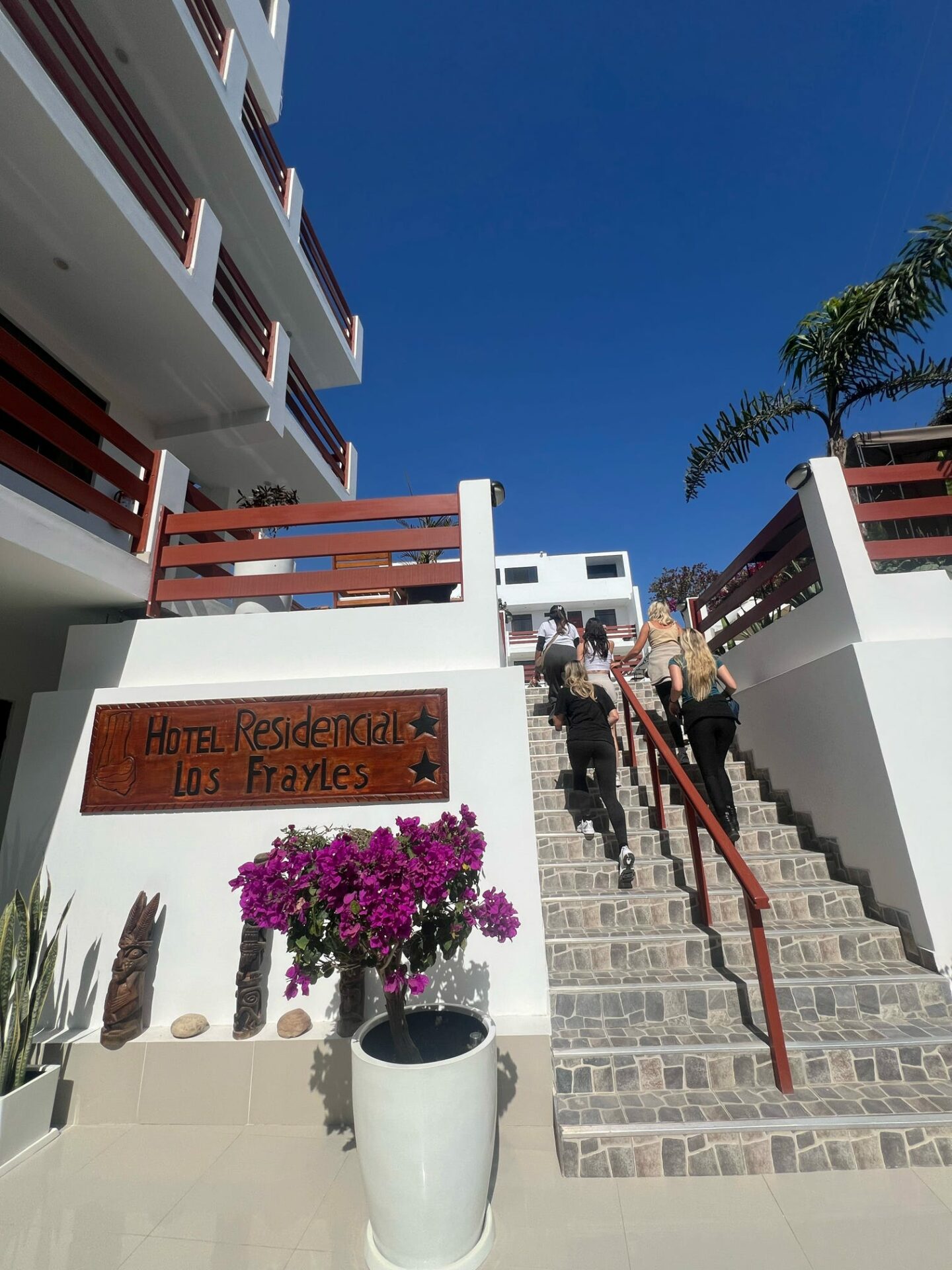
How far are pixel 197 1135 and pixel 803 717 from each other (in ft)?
15.9

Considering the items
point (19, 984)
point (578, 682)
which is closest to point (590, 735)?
point (578, 682)

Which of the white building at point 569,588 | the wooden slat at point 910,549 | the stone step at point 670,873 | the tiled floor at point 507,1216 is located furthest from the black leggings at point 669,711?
the white building at point 569,588

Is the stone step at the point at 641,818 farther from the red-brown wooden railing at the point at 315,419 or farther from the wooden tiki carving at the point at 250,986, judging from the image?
the red-brown wooden railing at the point at 315,419

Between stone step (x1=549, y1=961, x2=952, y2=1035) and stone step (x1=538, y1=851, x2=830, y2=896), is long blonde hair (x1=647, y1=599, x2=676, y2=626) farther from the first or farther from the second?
stone step (x1=549, y1=961, x2=952, y2=1035)

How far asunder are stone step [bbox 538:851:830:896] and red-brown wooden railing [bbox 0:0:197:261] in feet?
21.5

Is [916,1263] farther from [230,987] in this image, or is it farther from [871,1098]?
[230,987]

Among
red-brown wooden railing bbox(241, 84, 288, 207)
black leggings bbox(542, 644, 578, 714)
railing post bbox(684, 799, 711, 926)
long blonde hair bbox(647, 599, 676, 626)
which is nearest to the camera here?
railing post bbox(684, 799, 711, 926)

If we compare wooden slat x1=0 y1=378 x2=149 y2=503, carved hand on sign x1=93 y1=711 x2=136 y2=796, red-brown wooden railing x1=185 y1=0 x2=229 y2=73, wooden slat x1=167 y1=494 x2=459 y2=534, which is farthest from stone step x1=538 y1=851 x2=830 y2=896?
red-brown wooden railing x1=185 y1=0 x2=229 y2=73

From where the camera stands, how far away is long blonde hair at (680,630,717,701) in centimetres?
428

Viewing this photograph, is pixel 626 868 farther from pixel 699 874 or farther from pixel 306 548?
pixel 306 548

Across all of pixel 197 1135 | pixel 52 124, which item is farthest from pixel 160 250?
pixel 197 1135

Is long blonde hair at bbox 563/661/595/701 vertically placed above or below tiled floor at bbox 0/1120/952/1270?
above

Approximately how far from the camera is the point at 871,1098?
2.61 metres

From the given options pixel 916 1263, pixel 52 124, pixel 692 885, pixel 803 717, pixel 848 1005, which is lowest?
pixel 916 1263
